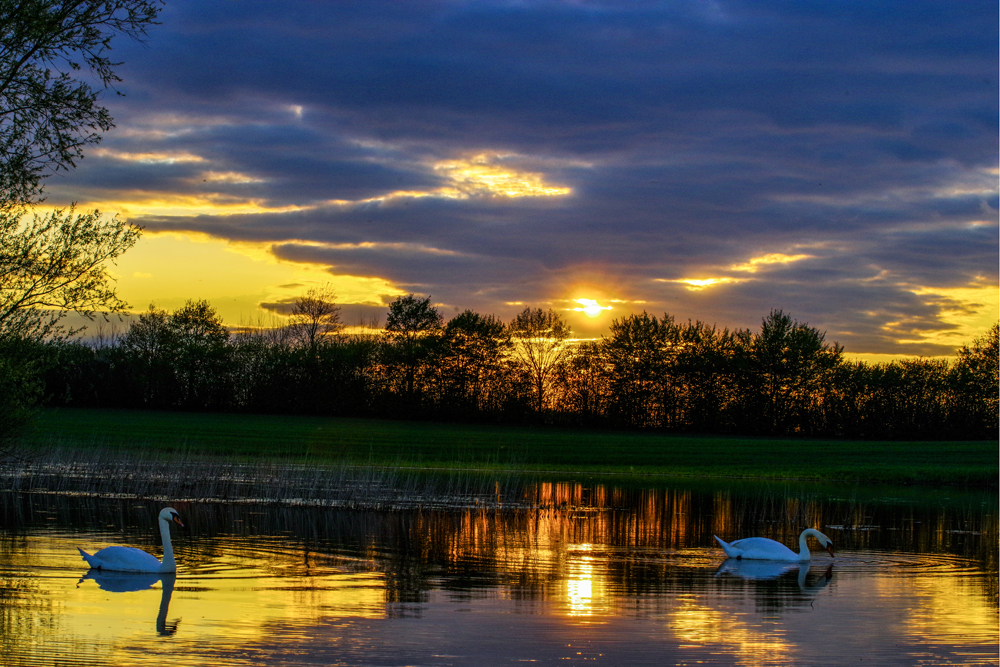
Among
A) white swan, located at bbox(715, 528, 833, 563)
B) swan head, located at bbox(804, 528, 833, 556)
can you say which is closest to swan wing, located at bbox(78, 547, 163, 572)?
white swan, located at bbox(715, 528, 833, 563)

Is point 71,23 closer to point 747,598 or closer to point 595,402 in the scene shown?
point 747,598

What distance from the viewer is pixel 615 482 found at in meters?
38.6

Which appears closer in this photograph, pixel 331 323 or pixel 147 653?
pixel 147 653

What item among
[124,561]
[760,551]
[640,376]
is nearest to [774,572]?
[760,551]

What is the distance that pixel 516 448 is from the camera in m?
55.6

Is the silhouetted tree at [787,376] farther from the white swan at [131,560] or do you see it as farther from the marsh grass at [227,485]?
the white swan at [131,560]

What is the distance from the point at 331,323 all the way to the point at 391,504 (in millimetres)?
63200

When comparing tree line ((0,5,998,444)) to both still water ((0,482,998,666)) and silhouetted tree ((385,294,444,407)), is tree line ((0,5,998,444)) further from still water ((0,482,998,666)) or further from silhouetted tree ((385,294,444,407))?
still water ((0,482,998,666))

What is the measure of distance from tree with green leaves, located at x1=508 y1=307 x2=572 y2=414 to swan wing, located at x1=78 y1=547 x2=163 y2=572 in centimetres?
6727

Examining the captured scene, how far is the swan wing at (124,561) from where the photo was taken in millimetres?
14961

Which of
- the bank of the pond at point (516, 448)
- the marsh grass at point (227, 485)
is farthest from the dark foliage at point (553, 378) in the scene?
the marsh grass at point (227, 485)

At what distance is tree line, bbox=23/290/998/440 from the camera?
77438 mm

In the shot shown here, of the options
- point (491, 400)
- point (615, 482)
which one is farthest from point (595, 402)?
point (615, 482)

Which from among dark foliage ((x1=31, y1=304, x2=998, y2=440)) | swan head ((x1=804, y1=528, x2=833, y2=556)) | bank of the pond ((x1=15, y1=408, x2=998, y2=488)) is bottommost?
swan head ((x1=804, y1=528, x2=833, y2=556))
